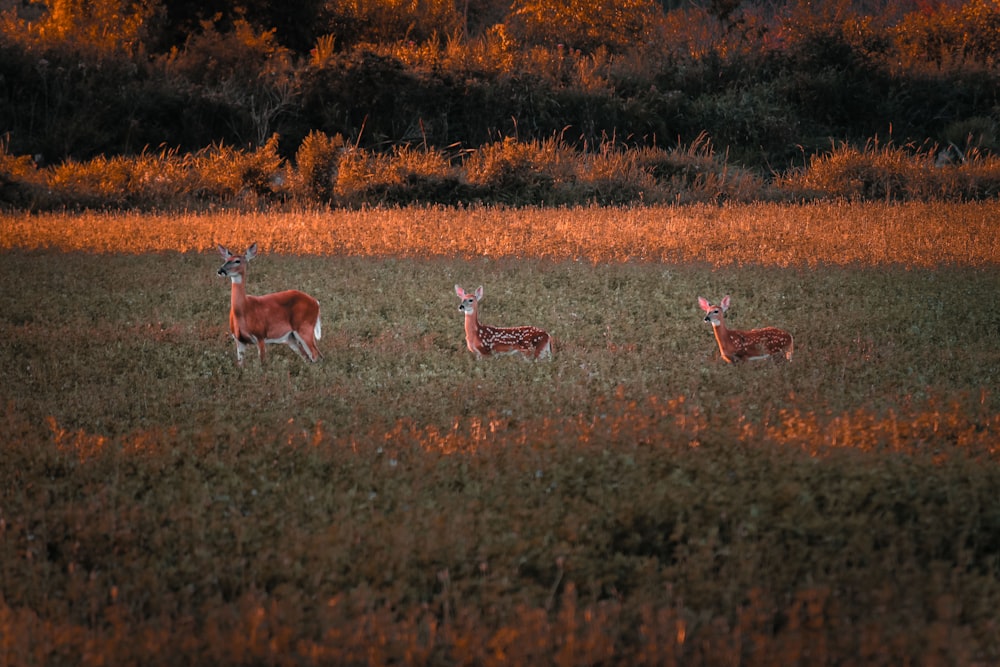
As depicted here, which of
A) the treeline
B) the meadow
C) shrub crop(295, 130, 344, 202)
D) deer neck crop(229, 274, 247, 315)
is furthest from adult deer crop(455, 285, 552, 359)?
the treeline

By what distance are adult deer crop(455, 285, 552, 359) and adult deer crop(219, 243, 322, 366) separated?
4.83 ft

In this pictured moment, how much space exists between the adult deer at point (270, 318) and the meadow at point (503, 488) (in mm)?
261

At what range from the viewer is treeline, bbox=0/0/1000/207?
33344mm

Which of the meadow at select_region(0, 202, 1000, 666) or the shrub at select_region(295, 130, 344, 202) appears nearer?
the meadow at select_region(0, 202, 1000, 666)

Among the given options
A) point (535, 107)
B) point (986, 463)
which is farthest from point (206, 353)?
point (535, 107)

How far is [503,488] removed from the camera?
23.9ft

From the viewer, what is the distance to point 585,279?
16.2 m

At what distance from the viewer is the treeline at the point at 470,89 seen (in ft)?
109

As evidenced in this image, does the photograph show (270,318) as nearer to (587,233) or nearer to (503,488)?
(503,488)

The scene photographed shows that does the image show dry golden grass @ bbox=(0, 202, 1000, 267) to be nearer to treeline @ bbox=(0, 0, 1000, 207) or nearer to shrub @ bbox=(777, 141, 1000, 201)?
shrub @ bbox=(777, 141, 1000, 201)

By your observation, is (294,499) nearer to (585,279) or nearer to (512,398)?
(512,398)

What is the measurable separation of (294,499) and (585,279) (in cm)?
954

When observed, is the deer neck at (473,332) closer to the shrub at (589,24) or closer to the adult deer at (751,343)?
the adult deer at (751,343)

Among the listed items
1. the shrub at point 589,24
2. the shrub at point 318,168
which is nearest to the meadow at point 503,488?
the shrub at point 318,168
